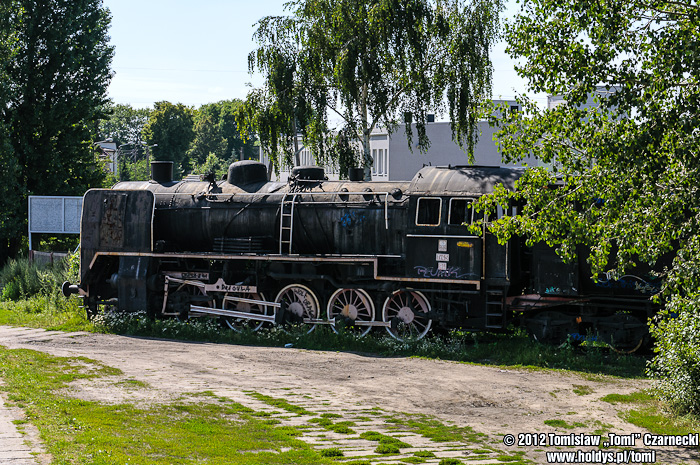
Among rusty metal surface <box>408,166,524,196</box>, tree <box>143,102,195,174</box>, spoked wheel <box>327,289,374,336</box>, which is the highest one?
tree <box>143,102,195,174</box>

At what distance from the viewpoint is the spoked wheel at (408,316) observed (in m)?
17.3

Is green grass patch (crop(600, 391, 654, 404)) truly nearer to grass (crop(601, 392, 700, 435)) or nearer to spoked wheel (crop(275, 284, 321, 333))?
grass (crop(601, 392, 700, 435))

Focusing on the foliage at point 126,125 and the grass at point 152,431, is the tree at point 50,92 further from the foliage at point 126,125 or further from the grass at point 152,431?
the foliage at point 126,125

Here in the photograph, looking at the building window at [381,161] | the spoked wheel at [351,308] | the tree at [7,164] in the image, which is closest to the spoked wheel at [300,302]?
the spoked wheel at [351,308]

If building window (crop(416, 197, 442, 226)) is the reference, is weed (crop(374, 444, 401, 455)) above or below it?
below

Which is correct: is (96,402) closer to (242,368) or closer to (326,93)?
(242,368)

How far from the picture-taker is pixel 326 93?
28.4 metres

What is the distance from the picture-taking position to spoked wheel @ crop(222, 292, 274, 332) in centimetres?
1914

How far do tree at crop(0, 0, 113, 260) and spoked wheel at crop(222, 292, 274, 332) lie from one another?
19749 millimetres

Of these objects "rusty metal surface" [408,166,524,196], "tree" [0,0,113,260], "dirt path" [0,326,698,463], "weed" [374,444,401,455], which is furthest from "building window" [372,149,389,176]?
"weed" [374,444,401,455]

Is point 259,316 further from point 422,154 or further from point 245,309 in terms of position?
point 422,154

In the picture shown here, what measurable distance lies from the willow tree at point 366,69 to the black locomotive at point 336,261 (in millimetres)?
8003

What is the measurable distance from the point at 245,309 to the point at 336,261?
332 centimetres

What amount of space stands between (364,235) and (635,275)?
20.3 ft
